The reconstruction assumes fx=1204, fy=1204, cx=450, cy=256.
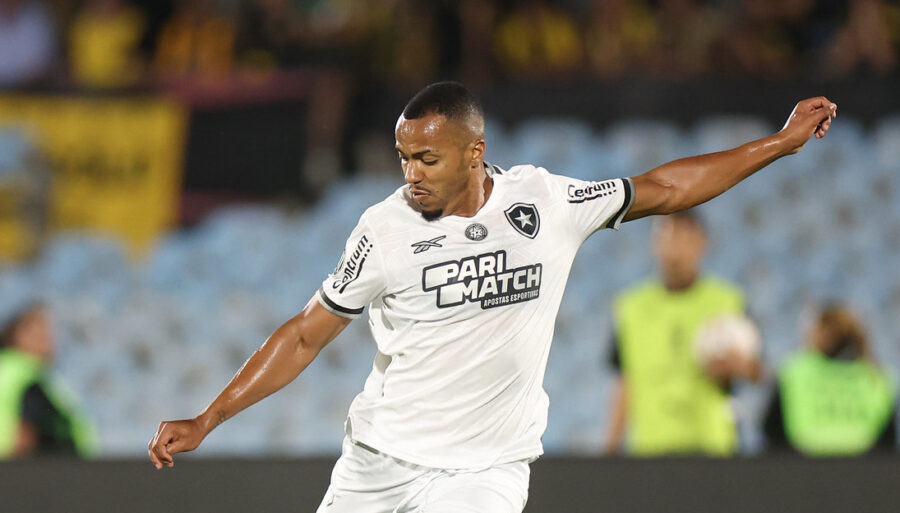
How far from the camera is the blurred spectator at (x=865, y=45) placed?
28.6ft

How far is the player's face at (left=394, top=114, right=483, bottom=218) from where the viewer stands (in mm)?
3363

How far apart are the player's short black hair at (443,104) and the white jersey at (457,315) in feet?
0.98

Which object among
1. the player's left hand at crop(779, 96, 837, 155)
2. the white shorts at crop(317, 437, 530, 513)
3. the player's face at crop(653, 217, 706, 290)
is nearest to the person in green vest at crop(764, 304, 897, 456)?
the player's face at crop(653, 217, 706, 290)

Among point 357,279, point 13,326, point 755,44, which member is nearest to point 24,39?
point 13,326

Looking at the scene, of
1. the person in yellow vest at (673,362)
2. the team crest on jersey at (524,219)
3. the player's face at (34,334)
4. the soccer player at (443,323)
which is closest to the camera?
the soccer player at (443,323)

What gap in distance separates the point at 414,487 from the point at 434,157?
3.13 ft

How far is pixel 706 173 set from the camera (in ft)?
12.1

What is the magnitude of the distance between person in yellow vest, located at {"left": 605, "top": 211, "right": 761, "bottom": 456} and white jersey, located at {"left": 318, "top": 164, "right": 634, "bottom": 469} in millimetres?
2125

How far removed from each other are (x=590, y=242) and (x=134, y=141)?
342cm

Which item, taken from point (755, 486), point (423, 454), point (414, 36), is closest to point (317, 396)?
point (414, 36)

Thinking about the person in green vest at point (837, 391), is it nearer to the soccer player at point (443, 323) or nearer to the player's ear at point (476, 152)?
the soccer player at point (443, 323)

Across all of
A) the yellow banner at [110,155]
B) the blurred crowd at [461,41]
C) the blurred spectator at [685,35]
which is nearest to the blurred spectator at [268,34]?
the blurred crowd at [461,41]

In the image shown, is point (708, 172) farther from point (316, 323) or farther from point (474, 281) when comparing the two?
point (316, 323)

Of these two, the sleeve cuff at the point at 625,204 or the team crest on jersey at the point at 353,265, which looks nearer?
the team crest on jersey at the point at 353,265
